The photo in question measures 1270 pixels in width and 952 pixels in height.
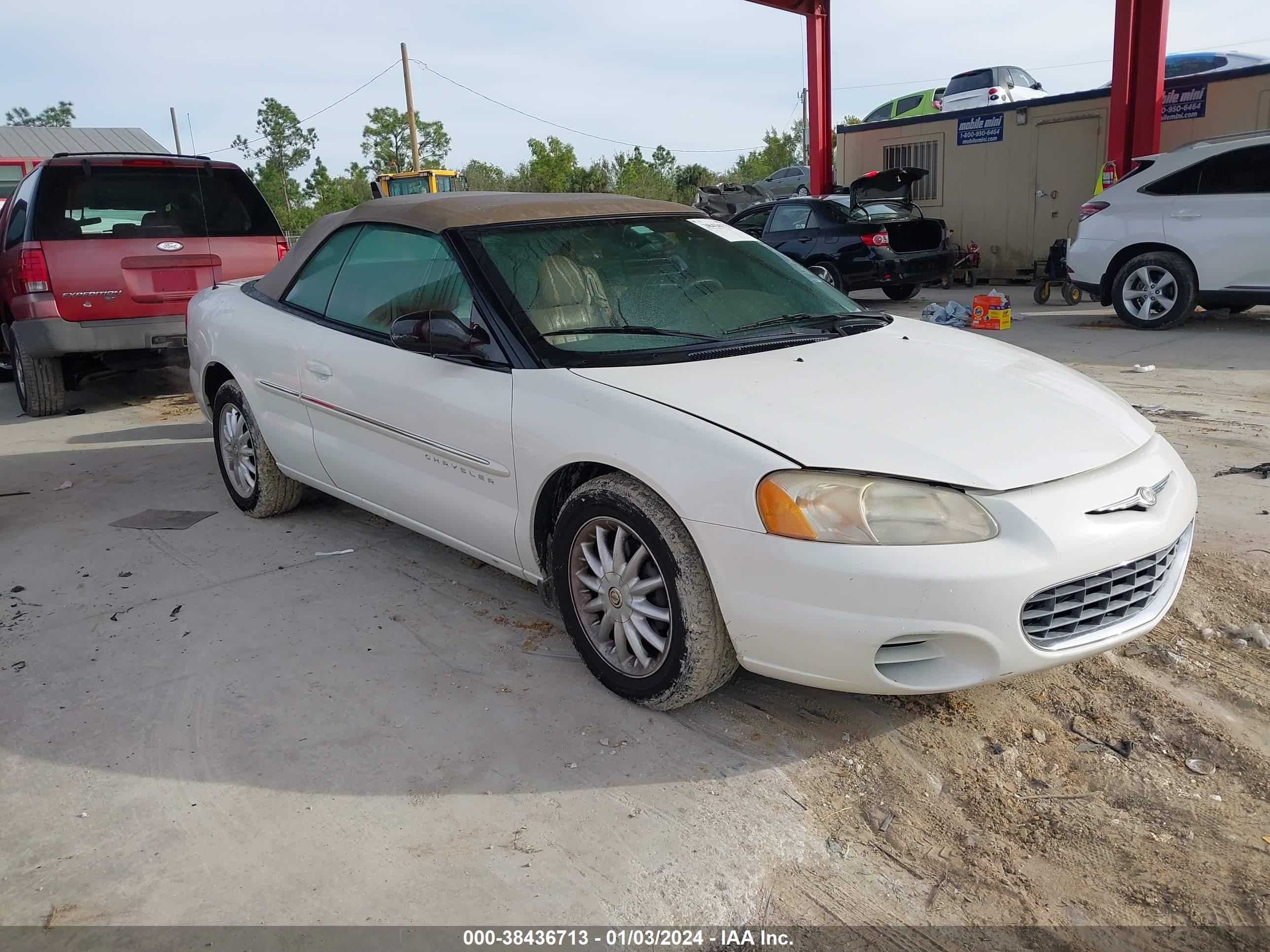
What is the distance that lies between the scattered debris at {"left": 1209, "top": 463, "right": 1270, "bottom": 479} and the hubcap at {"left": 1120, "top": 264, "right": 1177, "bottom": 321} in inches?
206

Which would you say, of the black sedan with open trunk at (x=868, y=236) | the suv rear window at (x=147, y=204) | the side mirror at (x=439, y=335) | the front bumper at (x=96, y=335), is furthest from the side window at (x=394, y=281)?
the black sedan with open trunk at (x=868, y=236)

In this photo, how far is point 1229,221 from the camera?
9.12m

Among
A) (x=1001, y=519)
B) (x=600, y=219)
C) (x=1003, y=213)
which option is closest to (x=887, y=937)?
(x=1001, y=519)

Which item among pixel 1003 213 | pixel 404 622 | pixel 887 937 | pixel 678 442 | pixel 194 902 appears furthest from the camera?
pixel 1003 213

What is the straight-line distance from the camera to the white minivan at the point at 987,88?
21062 mm

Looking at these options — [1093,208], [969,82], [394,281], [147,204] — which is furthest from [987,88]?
[394,281]

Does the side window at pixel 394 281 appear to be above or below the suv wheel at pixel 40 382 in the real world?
above

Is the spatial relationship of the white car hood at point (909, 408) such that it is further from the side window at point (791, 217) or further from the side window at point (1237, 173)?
the side window at point (791, 217)

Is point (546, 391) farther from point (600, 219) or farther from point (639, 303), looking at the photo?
point (600, 219)

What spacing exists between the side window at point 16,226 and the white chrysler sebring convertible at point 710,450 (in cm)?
459

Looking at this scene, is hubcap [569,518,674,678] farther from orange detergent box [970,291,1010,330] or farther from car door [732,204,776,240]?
car door [732,204,776,240]

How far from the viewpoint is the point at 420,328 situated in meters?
3.43

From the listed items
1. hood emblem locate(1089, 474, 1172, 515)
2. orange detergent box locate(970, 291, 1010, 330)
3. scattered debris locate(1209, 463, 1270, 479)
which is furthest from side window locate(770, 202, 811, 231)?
hood emblem locate(1089, 474, 1172, 515)

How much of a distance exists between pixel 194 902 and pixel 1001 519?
2.13m
